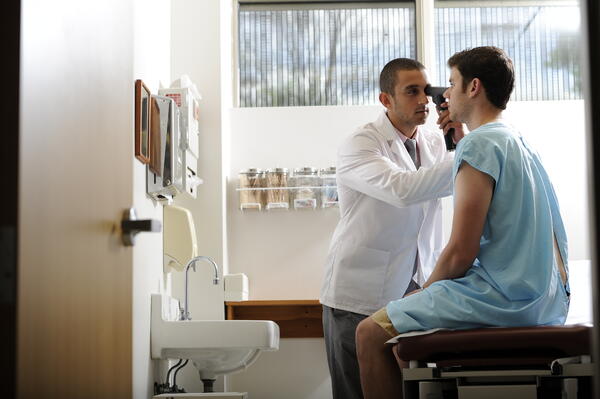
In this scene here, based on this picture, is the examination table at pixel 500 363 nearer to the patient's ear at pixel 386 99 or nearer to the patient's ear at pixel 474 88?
the patient's ear at pixel 474 88

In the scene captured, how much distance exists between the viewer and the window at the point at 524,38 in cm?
459

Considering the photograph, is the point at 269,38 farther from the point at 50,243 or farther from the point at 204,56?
the point at 50,243

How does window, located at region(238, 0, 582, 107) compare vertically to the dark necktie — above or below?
above

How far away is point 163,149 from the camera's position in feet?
10.7

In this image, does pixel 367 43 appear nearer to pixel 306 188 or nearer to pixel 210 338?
pixel 306 188

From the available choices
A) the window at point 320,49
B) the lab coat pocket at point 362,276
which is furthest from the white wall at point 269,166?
the lab coat pocket at point 362,276

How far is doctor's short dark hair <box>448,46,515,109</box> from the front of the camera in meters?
2.40

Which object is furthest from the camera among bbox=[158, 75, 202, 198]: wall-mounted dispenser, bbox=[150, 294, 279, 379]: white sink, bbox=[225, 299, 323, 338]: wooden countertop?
bbox=[225, 299, 323, 338]: wooden countertop

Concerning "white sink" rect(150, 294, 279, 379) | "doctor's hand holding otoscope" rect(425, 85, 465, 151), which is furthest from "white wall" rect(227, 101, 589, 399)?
"doctor's hand holding otoscope" rect(425, 85, 465, 151)

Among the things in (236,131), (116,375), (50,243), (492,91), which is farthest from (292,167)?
(50,243)

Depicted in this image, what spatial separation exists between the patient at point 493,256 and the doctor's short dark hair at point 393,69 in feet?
3.40

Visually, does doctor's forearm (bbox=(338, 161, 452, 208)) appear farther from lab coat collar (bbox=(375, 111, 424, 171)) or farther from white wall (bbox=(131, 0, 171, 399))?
white wall (bbox=(131, 0, 171, 399))

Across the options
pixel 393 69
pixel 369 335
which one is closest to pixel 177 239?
pixel 393 69

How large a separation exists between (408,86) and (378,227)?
1.89 ft
